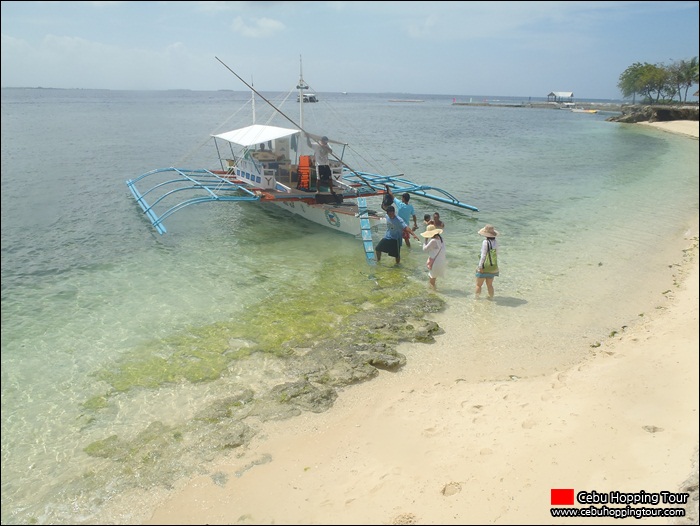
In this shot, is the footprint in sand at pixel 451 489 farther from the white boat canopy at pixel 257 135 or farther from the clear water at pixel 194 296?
the white boat canopy at pixel 257 135

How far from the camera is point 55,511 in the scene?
4848 mm

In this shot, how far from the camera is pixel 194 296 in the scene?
33.8ft

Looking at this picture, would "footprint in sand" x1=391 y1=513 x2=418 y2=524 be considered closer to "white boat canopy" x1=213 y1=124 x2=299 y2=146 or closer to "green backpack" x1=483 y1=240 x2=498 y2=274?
"green backpack" x1=483 y1=240 x2=498 y2=274

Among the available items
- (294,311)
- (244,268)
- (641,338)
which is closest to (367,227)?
(244,268)

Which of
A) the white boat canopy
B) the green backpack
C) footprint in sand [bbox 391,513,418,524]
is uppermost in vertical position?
the white boat canopy

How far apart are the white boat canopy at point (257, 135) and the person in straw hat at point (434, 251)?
800 centimetres

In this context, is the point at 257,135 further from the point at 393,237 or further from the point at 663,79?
the point at 663,79

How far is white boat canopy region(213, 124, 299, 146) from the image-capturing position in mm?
16128

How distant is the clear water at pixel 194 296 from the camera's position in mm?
5777

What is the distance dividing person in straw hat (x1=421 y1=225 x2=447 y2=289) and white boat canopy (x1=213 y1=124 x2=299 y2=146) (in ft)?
26.2

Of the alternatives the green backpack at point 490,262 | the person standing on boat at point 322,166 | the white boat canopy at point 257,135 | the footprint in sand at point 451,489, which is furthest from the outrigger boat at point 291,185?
the footprint in sand at point 451,489

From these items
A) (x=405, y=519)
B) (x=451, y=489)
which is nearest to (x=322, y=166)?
(x=451, y=489)

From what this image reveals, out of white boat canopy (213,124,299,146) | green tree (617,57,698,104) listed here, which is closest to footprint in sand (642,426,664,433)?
white boat canopy (213,124,299,146)

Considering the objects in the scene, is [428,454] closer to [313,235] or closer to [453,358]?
[453,358]
